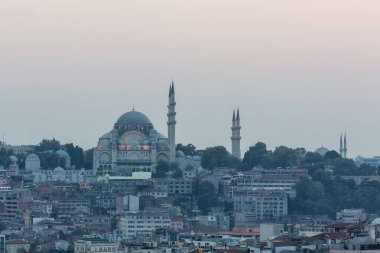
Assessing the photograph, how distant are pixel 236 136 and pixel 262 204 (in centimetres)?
2178

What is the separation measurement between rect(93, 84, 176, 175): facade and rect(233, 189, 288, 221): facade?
1478 cm

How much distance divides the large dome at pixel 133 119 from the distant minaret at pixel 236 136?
515 cm

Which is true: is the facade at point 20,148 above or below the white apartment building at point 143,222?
above

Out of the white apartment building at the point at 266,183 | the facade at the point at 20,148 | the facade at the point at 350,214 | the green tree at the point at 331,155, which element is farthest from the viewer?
the facade at the point at 20,148

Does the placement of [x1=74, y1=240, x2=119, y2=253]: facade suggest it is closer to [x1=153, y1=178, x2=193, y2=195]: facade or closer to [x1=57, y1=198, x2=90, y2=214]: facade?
[x1=57, y1=198, x2=90, y2=214]: facade

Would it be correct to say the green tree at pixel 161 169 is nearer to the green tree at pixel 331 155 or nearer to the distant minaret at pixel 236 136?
the distant minaret at pixel 236 136

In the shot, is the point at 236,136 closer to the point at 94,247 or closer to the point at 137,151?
the point at 137,151

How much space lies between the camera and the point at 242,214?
11631cm

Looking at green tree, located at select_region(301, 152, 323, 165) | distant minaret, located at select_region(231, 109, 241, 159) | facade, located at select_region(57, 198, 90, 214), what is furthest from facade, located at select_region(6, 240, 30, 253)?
distant minaret, located at select_region(231, 109, 241, 159)

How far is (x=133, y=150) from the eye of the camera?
13875 centimetres

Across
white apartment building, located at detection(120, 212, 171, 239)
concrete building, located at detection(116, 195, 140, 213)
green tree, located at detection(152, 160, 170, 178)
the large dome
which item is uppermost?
the large dome

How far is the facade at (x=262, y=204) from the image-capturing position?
118 m

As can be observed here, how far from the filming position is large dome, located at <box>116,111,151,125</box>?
142m

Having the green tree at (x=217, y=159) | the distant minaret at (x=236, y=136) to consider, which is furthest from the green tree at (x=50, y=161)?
the distant minaret at (x=236, y=136)
